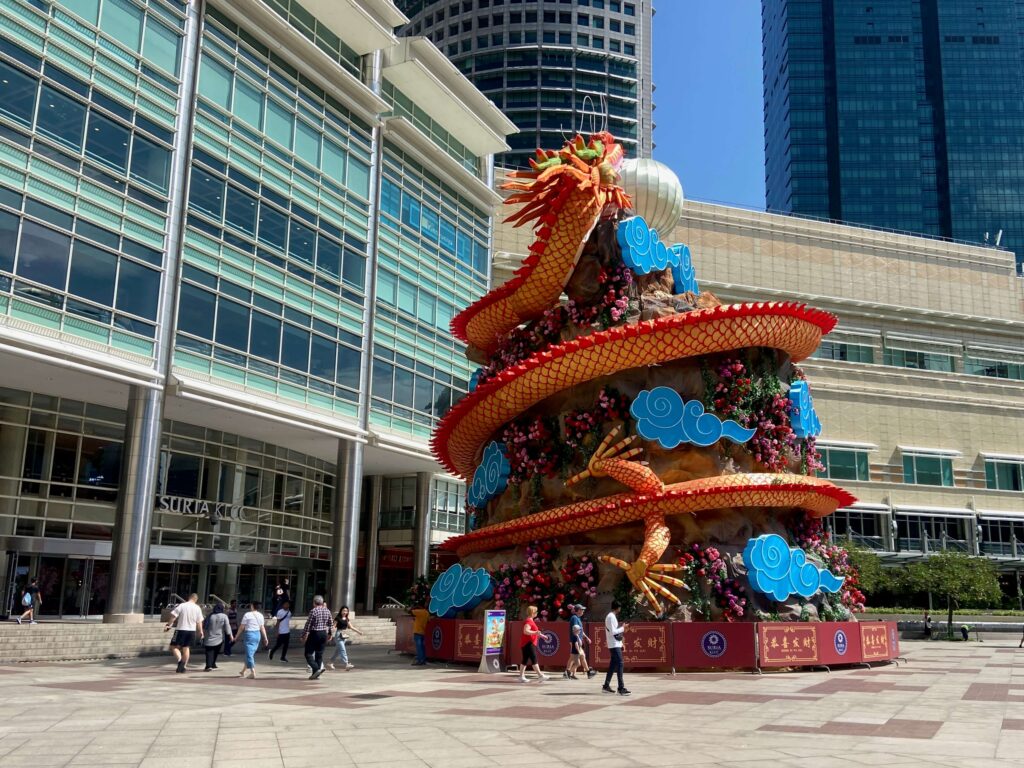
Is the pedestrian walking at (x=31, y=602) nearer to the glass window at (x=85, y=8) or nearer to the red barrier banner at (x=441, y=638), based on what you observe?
the red barrier banner at (x=441, y=638)

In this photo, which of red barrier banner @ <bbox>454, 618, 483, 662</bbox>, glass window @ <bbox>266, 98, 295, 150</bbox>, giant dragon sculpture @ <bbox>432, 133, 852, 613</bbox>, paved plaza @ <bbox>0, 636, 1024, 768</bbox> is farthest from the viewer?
glass window @ <bbox>266, 98, 295, 150</bbox>

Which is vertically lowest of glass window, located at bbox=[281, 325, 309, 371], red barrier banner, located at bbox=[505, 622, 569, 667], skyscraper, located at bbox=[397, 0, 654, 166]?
red barrier banner, located at bbox=[505, 622, 569, 667]

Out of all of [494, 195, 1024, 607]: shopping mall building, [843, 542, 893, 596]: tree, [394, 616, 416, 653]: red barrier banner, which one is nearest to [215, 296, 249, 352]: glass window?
[394, 616, 416, 653]: red barrier banner

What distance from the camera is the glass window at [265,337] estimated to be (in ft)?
105

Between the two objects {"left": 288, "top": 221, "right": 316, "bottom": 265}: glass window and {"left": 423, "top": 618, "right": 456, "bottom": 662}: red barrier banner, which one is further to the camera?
{"left": 288, "top": 221, "right": 316, "bottom": 265}: glass window

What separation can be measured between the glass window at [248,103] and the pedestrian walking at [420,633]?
787 inches

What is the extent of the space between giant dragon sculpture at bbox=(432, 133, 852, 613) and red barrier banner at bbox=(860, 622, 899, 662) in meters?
2.89

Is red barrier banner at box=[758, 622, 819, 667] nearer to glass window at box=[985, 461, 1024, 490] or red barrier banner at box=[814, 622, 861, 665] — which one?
red barrier banner at box=[814, 622, 861, 665]

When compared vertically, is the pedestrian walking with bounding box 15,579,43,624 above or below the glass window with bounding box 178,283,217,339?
below

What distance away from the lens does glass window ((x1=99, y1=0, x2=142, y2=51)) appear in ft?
90.2

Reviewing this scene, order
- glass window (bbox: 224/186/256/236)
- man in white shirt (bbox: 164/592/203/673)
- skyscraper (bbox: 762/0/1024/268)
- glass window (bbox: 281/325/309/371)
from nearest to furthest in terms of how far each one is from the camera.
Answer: man in white shirt (bbox: 164/592/203/673) → glass window (bbox: 224/186/256/236) → glass window (bbox: 281/325/309/371) → skyscraper (bbox: 762/0/1024/268)

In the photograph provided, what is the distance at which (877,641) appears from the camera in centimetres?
2119

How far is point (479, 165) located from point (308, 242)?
1661cm

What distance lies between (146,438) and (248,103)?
13286 mm
